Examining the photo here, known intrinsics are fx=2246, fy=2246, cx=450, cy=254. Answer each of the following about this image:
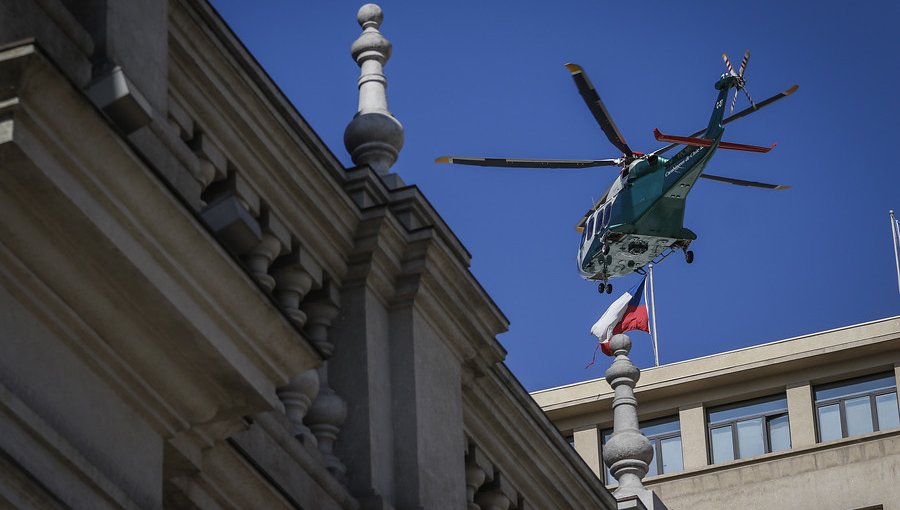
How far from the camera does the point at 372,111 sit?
16.1 metres

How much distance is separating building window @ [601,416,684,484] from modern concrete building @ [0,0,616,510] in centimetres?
3799

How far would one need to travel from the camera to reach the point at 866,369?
54.3 metres

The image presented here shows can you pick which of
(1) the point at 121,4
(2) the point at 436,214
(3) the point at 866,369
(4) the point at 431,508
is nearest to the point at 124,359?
(1) the point at 121,4

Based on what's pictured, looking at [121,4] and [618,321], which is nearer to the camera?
[121,4]

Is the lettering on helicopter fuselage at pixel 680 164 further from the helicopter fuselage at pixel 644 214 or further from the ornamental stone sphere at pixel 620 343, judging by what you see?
the ornamental stone sphere at pixel 620 343

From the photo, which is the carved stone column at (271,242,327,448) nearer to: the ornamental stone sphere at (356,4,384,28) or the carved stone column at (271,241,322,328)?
the carved stone column at (271,241,322,328)

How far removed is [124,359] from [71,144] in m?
1.13

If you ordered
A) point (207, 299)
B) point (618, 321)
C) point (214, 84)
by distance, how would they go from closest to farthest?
point (207, 299) → point (214, 84) → point (618, 321)

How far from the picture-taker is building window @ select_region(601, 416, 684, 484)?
181ft

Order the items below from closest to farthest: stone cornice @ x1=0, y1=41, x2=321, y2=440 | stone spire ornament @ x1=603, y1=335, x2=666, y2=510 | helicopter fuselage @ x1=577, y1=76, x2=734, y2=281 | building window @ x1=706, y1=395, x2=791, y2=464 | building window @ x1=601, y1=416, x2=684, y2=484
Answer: stone cornice @ x1=0, y1=41, x2=321, y2=440 → stone spire ornament @ x1=603, y1=335, x2=666, y2=510 → building window @ x1=706, y1=395, x2=791, y2=464 → building window @ x1=601, y1=416, x2=684, y2=484 → helicopter fuselage @ x1=577, y1=76, x2=734, y2=281

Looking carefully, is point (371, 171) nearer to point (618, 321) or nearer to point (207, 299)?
Result: point (207, 299)

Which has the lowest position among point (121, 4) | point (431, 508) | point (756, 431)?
point (431, 508)

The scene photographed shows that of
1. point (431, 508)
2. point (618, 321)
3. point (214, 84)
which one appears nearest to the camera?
point (214, 84)

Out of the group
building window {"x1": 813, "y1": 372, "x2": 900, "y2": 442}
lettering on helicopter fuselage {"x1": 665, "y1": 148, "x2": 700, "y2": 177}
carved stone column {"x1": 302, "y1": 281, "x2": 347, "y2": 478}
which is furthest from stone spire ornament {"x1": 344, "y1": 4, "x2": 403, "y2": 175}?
lettering on helicopter fuselage {"x1": 665, "y1": 148, "x2": 700, "y2": 177}
